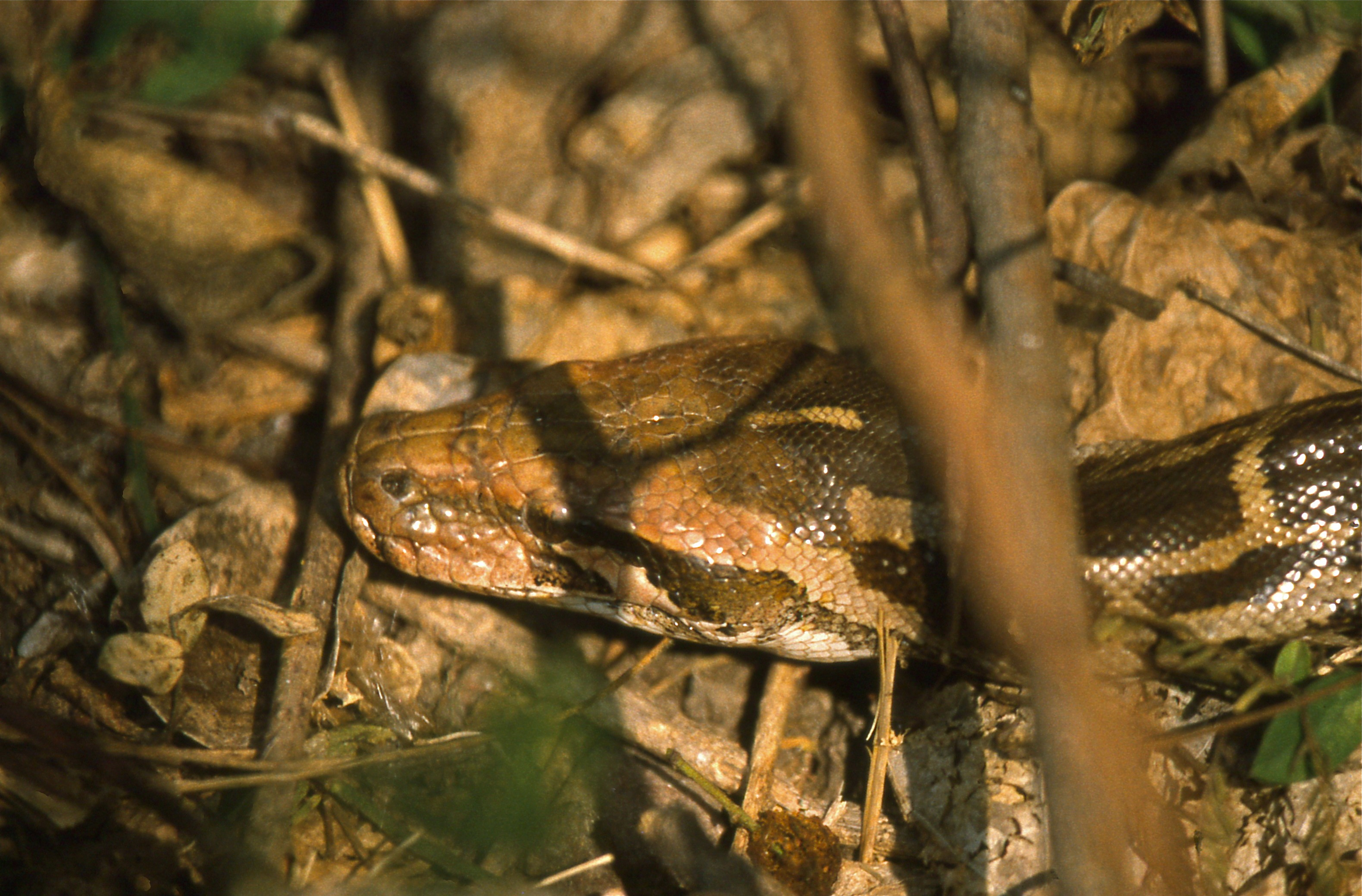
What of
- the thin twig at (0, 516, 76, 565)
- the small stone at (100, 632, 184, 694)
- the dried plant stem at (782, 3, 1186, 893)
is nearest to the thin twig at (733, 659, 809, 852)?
the dried plant stem at (782, 3, 1186, 893)

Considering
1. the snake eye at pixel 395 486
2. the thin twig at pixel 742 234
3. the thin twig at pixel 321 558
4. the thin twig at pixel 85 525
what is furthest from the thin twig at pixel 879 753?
the thin twig at pixel 85 525

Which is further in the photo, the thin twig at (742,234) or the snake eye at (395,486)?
the thin twig at (742,234)

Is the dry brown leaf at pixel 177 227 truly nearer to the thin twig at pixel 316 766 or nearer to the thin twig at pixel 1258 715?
the thin twig at pixel 316 766

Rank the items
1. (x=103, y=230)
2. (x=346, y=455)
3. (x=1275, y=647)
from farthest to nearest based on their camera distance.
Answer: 1. (x=103, y=230)
2. (x=346, y=455)
3. (x=1275, y=647)

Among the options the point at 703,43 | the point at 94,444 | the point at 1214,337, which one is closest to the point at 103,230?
the point at 94,444

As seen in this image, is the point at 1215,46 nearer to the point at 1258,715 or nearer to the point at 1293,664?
the point at 1293,664

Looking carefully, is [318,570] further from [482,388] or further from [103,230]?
[103,230]

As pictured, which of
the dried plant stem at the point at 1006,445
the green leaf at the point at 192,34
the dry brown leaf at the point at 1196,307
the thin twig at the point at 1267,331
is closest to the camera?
the dried plant stem at the point at 1006,445
